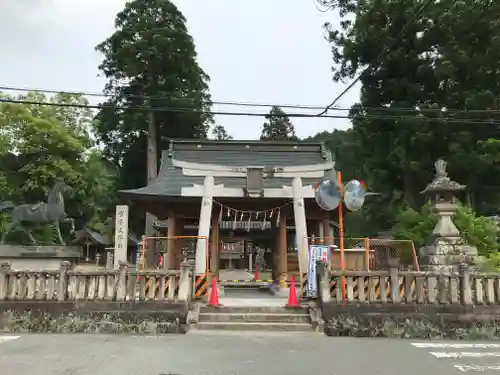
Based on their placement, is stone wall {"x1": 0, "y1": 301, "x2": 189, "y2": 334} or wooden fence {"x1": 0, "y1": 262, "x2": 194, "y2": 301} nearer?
stone wall {"x1": 0, "y1": 301, "x2": 189, "y2": 334}

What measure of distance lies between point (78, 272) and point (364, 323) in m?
6.76

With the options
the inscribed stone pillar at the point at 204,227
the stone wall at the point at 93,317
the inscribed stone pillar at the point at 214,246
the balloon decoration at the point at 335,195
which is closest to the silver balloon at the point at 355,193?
the balloon decoration at the point at 335,195

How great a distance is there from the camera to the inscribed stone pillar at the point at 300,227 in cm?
1332

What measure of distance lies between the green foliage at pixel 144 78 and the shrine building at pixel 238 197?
1448cm

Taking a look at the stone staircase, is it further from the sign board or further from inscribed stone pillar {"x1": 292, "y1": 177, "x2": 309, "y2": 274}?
inscribed stone pillar {"x1": 292, "y1": 177, "x2": 309, "y2": 274}

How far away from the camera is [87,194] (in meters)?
31.4

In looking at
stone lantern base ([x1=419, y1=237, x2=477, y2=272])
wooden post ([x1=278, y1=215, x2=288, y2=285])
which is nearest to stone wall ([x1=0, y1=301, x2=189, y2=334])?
wooden post ([x1=278, y1=215, x2=288, y2=285])

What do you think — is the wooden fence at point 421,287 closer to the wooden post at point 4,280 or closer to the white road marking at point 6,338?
the white road marking at point 6,338

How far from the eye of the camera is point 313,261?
12023 mm

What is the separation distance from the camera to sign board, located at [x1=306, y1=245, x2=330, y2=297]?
11.9 m

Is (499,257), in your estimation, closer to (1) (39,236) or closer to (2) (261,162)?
(2) (261,162)

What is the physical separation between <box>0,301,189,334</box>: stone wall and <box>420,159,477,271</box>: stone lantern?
9.17 m

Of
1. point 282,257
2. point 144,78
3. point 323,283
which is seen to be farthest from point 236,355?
point 144,78

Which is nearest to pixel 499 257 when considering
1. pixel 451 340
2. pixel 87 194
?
pixel 451 340
